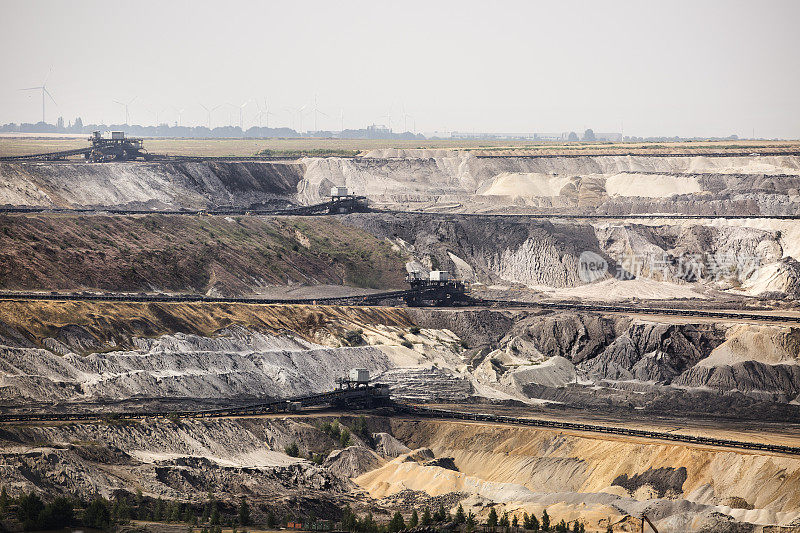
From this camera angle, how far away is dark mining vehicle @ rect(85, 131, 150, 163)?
190750mm

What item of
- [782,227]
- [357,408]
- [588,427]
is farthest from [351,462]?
[782,227]

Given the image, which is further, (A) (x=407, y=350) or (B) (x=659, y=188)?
(B) (x=659, y=188)

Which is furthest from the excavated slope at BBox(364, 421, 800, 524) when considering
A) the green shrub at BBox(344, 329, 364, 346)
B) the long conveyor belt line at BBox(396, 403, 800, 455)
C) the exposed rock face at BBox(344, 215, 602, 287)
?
the exposed rock face at BBox(344, 215, 602, 287)

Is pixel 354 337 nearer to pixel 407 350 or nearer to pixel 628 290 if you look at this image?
pixel 407 350

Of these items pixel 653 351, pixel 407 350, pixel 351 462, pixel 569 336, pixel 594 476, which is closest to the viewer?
pixel 594 476

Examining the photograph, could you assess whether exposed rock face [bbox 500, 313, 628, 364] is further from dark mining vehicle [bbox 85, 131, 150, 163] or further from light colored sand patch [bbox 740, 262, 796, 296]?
dark mining vehicle [bbox 85, 131, 150, 163]

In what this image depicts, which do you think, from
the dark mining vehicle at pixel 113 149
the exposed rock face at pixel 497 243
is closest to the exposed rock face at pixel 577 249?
the exposed rock face at pixel 497 243

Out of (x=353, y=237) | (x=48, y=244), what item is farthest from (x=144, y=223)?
(x=353, y=237)

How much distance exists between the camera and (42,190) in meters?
161

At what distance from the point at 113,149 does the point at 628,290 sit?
269ft

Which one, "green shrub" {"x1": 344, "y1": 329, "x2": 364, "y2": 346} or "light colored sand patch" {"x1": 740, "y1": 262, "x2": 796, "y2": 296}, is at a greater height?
"light colored sand patch" {"x1": 740, "y1": 262, "x2": 796, "y2": 296}

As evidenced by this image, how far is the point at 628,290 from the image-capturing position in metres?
154

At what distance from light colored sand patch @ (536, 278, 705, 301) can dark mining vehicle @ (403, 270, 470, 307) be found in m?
18.3

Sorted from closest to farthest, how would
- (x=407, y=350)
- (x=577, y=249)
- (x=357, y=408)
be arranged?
(x=357, y=408)
(x=407, y=350)
(x=577, y=249)
